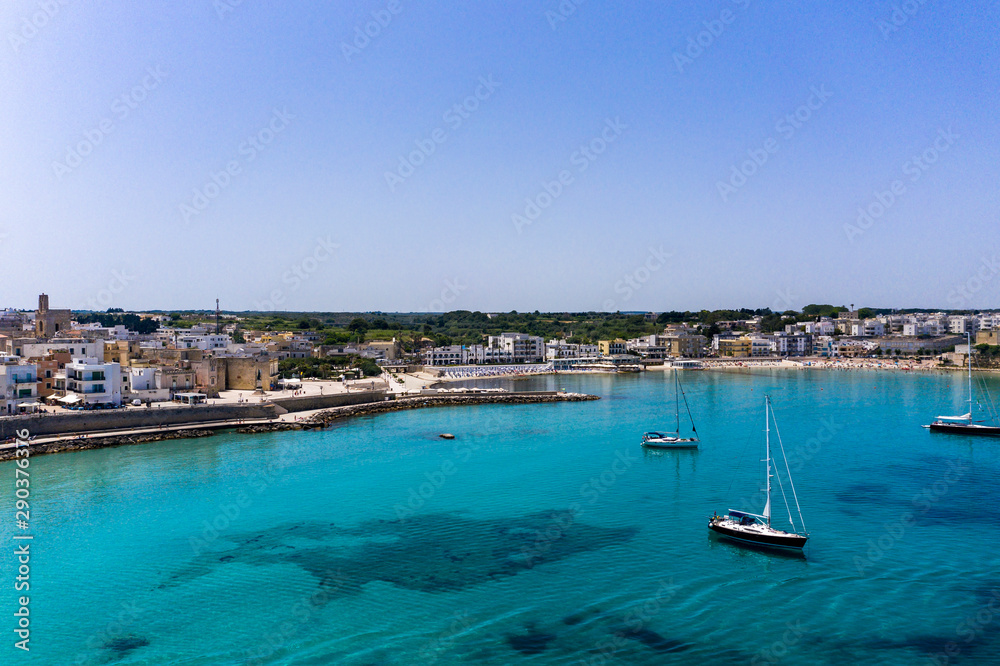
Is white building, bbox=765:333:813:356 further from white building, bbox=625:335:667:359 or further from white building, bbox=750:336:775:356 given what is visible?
white building, bbox=625:335:667:359

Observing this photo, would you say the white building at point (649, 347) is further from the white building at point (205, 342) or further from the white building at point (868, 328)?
the white building at point (205, 342)

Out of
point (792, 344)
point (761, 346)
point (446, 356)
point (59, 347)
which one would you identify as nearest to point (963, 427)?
point (59, 347)

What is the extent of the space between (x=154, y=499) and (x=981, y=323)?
342 feet

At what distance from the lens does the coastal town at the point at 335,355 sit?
2931 cm

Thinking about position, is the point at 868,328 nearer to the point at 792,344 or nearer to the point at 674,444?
the point at 792,344

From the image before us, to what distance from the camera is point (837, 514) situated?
16.2 metres

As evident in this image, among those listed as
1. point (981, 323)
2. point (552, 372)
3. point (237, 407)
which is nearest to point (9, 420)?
point (237, 407)

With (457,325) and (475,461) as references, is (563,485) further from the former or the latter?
(457,325)

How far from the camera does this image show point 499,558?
43.7 ft

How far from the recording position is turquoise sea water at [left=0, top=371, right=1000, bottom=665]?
33.3 feet

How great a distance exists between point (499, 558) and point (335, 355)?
1809 inches

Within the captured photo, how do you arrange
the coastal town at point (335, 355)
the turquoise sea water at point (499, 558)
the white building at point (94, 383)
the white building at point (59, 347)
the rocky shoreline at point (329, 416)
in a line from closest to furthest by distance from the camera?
the turquoise sea water at point (499, 558), the rocky shoreline at point (329, 416), the white building at point (94, 383), the coastal town at point (335, 355), the white building at point (59, 347)

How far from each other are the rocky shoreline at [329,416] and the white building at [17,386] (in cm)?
352

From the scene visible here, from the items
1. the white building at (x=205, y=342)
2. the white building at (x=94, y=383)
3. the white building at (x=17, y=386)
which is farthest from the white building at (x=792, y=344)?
the white building at (x=17, y=386)
